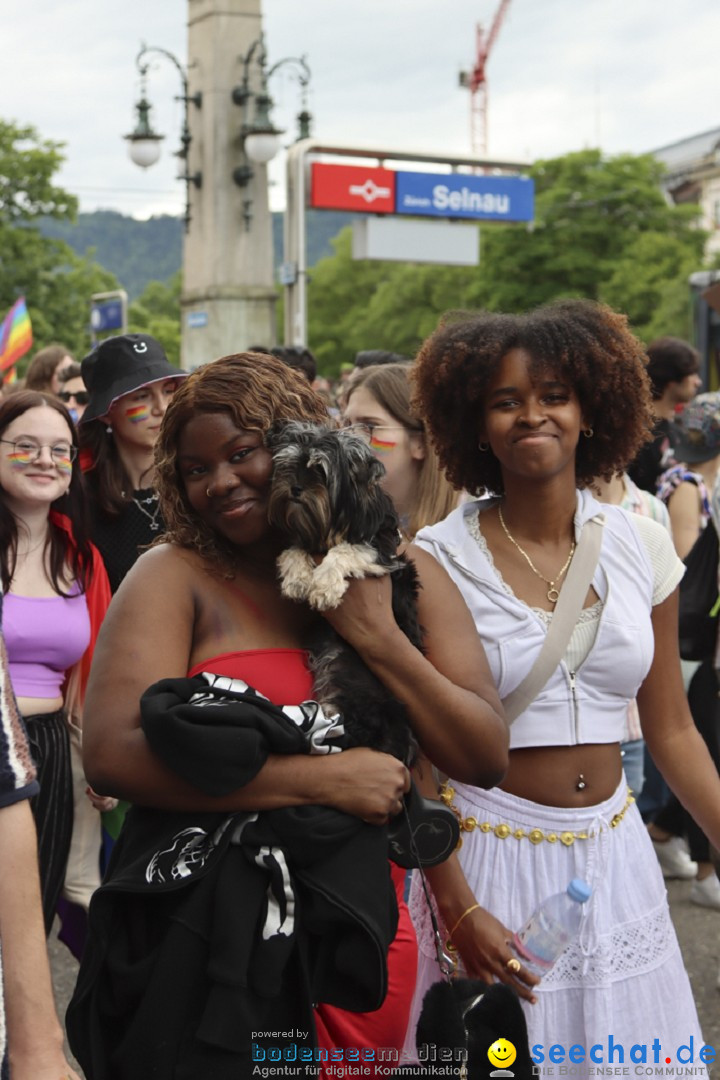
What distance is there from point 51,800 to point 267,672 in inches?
89.5

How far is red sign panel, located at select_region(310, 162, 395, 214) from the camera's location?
24156 mm

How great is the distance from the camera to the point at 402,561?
2.34 metres

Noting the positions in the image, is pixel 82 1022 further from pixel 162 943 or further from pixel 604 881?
pixel 604 881

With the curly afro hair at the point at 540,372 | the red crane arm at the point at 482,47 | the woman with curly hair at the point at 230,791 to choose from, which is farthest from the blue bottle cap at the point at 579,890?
the red crane arm at the point at 482,47

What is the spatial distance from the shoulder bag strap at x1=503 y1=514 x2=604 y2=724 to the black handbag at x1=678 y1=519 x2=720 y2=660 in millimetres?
2007

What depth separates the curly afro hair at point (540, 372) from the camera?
2.97 m

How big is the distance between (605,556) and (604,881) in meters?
0.72

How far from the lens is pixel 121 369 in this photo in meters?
4.76

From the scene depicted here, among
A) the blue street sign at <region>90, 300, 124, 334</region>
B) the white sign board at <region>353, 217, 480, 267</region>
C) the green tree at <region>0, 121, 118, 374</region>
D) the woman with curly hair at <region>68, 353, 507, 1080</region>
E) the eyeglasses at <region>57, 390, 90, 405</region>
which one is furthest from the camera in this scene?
the green tree at <region>0, 121, 118, 374</region>

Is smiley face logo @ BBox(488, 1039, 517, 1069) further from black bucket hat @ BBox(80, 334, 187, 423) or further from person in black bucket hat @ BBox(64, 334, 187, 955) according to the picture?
black bucket hat @ BBox(80, 334, 187, 423)

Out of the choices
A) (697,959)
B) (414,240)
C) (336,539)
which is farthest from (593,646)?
(414,240)

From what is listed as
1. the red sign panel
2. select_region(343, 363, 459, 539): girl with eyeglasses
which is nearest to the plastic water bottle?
select_region(343, 363, 459, 539): girl with eyeglasses

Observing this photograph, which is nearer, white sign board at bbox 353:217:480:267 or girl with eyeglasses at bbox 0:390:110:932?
girl with eyeglasses at bbox 0:390:110:932

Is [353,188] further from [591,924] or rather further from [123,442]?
[591,924]
